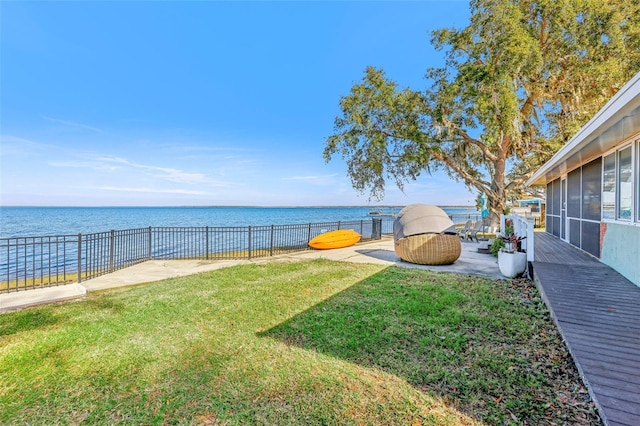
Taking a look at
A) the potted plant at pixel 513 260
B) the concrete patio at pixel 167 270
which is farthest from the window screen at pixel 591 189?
the concrete patio at pixel 167 270

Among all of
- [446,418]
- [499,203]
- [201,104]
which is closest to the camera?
[446,418]

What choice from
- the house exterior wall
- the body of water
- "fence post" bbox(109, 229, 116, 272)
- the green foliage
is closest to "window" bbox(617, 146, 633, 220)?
the house exterior wall

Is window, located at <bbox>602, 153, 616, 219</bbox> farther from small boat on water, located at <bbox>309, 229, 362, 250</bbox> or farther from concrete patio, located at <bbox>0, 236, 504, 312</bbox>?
small boat on water, located at <bbox>309, 229, 362, 250</bbox>

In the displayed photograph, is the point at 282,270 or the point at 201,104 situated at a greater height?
the point at 201,104

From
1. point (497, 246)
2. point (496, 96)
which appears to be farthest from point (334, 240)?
point (496, 96)

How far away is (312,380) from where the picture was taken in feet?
8.42

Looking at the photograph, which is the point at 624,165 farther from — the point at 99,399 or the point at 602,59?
the point at 602,59

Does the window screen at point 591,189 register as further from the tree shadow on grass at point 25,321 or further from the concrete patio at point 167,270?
the tree shadow on grass at point 25,321

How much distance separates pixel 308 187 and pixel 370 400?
123 feet

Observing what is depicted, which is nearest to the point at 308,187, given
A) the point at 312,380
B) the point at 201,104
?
the point at 201,104

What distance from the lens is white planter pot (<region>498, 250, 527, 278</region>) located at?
20.3ft

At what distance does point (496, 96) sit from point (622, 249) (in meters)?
8.95

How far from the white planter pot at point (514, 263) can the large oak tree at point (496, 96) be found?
7.65 metres

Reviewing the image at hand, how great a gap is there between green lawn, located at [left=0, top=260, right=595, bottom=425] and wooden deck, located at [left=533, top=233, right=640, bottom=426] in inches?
8.1
